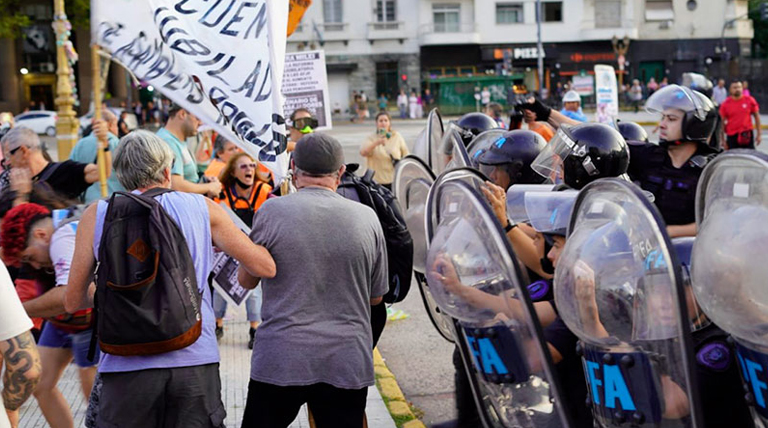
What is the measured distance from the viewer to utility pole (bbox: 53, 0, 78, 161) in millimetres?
14336

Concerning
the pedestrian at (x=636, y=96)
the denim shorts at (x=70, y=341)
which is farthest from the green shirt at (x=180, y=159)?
the pedestrian at (x=636, y=96)

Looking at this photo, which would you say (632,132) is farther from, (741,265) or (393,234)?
(741,265)

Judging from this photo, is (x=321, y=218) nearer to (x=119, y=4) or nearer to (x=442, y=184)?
(x=442, y=184)

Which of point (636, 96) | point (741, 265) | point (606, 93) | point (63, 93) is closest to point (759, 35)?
point (636, 96)

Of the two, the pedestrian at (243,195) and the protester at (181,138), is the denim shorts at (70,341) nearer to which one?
the protester at (181,138)

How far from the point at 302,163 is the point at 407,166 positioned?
69.8 inches

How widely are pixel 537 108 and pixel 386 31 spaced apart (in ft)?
167

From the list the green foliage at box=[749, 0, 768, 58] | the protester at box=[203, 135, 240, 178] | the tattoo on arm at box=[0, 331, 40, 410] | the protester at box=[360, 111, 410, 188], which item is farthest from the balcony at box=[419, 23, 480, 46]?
the tattoo on arm at box=[0, 331, 40, 410]

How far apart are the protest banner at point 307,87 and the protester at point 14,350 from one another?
700 cm

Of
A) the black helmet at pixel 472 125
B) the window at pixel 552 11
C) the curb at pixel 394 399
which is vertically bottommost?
the curb at pixel 394 399

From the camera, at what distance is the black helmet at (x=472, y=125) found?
255 inches

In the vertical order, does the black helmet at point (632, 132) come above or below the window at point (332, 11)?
below

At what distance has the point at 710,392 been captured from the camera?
332 centimetres

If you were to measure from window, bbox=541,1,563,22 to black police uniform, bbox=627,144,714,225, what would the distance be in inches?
2132
